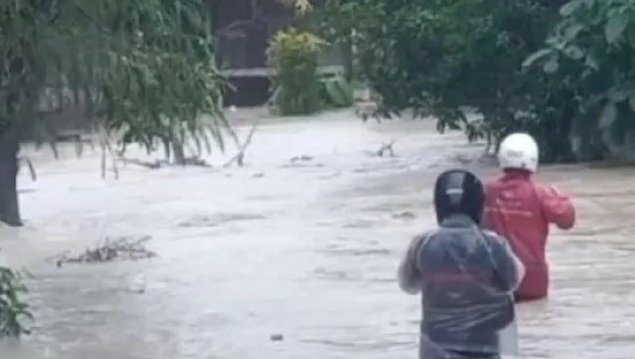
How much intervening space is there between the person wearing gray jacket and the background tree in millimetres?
4387

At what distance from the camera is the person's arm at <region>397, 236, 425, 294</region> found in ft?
23.3

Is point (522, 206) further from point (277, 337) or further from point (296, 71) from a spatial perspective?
point (296, 71)

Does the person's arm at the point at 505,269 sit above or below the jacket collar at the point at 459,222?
below

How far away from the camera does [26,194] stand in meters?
23.5

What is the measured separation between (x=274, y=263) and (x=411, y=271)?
8.18 m

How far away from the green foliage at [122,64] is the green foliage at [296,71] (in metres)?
27.0

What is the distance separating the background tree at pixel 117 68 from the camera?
11.1m

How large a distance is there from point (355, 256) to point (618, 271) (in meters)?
2.52

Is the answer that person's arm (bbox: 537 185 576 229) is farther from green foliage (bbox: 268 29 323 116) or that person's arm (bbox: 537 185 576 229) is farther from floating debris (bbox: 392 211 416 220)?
green foliage (bbox: 268 29 323 116)

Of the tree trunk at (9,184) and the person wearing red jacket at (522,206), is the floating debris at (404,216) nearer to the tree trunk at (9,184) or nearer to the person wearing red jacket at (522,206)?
the tree trunk at (9,184)

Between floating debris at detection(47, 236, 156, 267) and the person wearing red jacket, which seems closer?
the person wearing red jacket

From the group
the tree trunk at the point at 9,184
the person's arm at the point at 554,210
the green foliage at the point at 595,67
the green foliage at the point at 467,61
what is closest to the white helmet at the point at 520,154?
the person's arm at the point at 554,210

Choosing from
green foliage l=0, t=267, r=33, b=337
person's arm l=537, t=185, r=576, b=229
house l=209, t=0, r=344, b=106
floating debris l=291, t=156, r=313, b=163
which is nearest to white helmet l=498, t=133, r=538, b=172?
person's arm l=537, t=185, r=576, b=229

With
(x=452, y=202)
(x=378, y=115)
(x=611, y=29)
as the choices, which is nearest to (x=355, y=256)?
(x=611, y=29)
